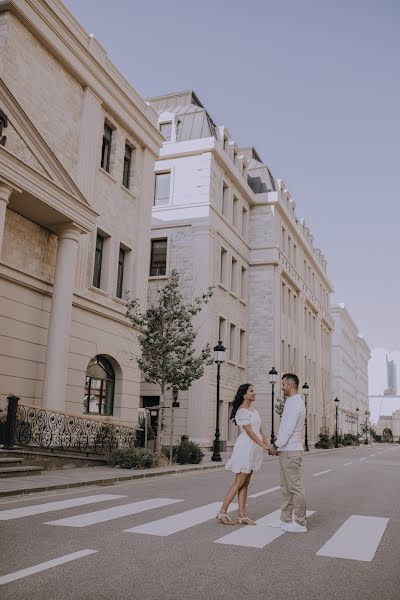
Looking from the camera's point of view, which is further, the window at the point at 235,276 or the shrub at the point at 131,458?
the window at the point at 235,276

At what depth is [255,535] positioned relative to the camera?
6.95 metres

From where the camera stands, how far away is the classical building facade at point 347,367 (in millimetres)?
86000

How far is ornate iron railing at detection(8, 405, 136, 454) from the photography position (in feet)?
48.1

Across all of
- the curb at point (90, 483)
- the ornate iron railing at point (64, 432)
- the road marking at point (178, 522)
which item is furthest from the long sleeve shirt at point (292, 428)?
the ornate iron railing at point (64, 432)

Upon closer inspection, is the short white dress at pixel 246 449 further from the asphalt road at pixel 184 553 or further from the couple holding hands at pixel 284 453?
the asphalt road at pixel 184 553

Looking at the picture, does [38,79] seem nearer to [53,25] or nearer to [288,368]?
[53,25]

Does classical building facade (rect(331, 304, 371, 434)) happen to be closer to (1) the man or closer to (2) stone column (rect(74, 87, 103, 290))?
(2) stone column (rect(74, 87, 103, 290))

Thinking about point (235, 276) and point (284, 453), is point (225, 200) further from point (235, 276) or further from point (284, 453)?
point (284, 453)

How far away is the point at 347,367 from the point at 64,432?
82.6 m

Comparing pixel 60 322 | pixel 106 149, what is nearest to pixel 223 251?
pixel 106 149

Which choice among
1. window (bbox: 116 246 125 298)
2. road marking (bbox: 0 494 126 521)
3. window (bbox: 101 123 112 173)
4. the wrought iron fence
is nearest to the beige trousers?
road marking (bbox: 0 494 126 521)

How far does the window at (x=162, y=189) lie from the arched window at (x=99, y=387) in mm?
14226

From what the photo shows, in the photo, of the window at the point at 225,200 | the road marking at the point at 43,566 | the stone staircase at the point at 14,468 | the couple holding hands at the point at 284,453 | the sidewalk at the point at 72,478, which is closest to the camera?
the road marking at the point at 43,566

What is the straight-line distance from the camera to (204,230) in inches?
1252
